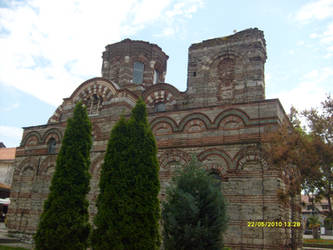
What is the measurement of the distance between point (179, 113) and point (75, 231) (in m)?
6.43

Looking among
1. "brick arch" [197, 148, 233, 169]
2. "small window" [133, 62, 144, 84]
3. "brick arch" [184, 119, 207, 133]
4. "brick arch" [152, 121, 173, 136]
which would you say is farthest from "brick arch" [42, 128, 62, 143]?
"brick arch" [197, 148, 233, 169]

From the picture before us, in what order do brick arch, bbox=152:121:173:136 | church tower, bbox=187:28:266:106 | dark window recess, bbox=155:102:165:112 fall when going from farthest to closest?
1. dark window recess, bbox=155:102:165:112
2. church tower, bbox=187:28:266:106
3. brick arch, bbox=152:121:173:136

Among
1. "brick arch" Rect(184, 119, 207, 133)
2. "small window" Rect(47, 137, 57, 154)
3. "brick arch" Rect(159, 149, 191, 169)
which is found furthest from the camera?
"small window" Rect(47, 137, 57, 154)

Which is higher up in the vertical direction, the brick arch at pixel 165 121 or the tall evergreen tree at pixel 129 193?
the brick arch at pixel 165 121

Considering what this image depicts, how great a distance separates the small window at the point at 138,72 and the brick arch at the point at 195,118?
6.95 meters

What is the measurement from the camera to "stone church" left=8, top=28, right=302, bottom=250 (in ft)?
37.6

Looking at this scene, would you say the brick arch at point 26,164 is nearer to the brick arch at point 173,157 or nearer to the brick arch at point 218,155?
the brick arch at point 173,157

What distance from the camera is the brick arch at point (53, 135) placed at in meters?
16.9

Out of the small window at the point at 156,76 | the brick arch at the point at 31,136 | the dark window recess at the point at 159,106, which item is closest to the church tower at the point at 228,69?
the dark window recess at the point at 159,106

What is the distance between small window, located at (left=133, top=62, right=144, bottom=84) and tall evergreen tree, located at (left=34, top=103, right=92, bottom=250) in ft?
30.3

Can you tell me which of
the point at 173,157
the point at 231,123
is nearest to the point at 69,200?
the point at 173,157

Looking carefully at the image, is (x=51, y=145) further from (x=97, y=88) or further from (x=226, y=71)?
(x=226, y=71)

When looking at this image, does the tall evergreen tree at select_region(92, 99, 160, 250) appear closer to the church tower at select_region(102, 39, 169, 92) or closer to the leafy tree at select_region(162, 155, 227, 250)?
the leafy tree at select_region(162, 155, 227, 250)

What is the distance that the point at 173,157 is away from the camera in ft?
43.9
